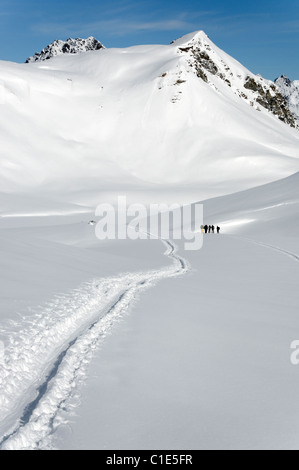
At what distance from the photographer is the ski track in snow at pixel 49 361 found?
5266 millimetres

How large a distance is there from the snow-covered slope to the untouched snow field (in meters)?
75.6

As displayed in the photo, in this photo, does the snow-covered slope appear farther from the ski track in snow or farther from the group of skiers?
the ski track in snow

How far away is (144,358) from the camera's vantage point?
7.38 metres

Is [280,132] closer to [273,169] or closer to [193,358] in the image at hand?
[273,169]

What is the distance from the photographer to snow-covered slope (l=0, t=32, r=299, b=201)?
10531 centimetres

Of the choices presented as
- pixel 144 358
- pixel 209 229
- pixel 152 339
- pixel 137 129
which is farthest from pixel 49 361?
pixel 137 129

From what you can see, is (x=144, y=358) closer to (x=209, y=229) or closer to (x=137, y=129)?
(x=209, y=229)

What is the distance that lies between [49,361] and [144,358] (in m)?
1.49

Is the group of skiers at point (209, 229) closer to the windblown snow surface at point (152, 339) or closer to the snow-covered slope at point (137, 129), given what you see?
the windblown snow surface at point (152, 339)

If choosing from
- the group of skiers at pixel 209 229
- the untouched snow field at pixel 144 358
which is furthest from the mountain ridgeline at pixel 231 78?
the untouched snow field at pixel 144 358

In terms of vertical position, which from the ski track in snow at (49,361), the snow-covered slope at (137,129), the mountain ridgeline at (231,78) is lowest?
the ski track in snow at (49,361)

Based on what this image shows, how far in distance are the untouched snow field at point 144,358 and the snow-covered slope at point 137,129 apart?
7563 cm

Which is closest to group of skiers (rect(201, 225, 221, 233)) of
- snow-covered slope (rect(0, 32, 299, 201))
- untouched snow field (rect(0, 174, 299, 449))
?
untouched snow field (rect(0, 174, 299, 449))
